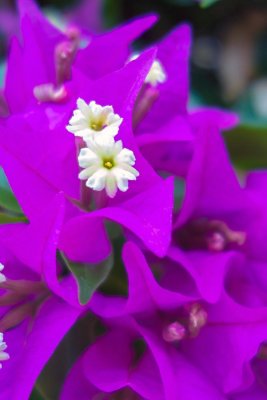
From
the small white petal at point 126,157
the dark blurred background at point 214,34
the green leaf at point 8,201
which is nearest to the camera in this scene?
the small white petal at point 126,157

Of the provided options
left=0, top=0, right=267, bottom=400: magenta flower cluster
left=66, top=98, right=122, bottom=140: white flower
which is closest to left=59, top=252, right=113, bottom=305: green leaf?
left=0, top=0, right=267, bottom=400: magenta flower cluster

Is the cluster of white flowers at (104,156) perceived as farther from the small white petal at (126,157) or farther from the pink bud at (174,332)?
the pink bud at (174,332)

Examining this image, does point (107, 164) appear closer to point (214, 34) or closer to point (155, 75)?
point (155, 75)

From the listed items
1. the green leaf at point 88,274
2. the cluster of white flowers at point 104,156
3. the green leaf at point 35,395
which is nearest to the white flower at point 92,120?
the cluster of white flowers at point 104,156

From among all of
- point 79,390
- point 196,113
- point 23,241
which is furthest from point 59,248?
point 196,113

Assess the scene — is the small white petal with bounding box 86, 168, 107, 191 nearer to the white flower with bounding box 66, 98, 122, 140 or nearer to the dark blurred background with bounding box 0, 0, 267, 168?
the white flower with bounding box 66, 98, 122, 140

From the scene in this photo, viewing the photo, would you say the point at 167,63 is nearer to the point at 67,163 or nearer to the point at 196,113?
the point at 196,113

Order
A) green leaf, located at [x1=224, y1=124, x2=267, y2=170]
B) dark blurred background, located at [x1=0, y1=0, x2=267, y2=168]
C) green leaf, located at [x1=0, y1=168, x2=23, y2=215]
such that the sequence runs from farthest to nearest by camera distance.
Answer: dark blurred background, located at [x1=0, y1=0, x2=267, y2=168] → green leaf, located at [x1=224, y1=124, x2=267, y2=170] → green leaf, located at [x1=0, y1=168, x2=23, y2=215]

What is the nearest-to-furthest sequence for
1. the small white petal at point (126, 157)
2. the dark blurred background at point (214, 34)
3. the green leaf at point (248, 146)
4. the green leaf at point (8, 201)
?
the small white petal at point (126, 157) < the green leaf at point (8, 201) < the green leaf at point (248, 146) < the dark blurred background at point (214, 34)
